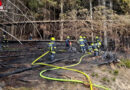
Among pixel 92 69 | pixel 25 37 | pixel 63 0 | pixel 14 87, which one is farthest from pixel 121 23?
pixel 25 37

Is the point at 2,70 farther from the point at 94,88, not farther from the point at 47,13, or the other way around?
the point at 47,13

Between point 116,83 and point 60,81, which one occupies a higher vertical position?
point 60,81

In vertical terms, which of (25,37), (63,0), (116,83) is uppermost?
(63,0)

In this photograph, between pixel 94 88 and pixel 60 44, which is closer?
pixel 94 88

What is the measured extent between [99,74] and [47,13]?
15287mm

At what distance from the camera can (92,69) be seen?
6.14 meters

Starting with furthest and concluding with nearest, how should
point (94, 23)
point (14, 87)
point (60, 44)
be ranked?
point (60, 44) → point (94, 23) → point (14, 87)

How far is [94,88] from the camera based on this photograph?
436 centimetres

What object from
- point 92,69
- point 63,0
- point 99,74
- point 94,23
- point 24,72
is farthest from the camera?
point 63,0

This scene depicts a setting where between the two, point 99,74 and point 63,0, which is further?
point 63,0

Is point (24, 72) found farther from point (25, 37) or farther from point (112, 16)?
point (25, 37)

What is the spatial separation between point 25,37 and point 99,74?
48.1 feet

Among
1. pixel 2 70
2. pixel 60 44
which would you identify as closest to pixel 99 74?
pixel 2 70

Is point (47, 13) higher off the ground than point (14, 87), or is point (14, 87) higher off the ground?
point (47, 13)
